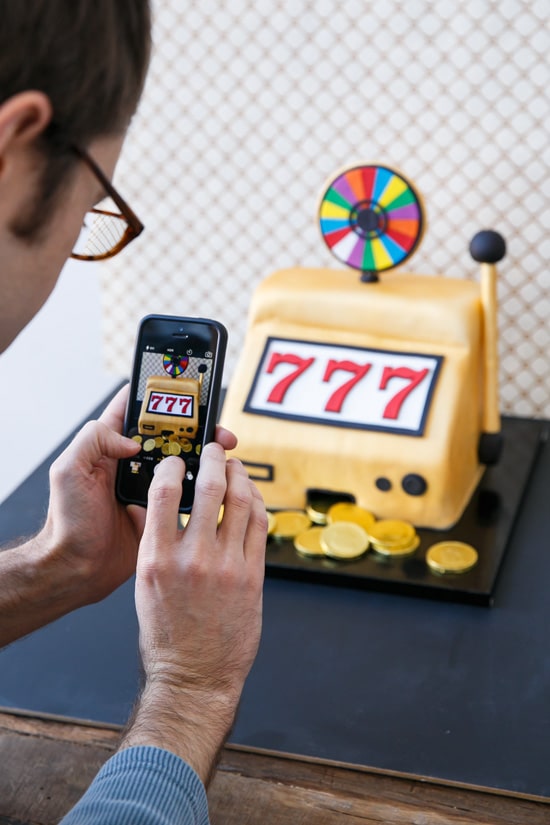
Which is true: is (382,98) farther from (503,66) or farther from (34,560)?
(34,560)

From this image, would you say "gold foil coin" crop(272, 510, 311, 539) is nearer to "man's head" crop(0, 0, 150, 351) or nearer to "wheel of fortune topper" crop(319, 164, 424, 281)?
"wheel of fortune topper" crop(319, 164, 424, 281)

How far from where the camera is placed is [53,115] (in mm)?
591

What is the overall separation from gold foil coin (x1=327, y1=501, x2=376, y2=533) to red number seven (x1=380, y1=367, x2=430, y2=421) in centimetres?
12

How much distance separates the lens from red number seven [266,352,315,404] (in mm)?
1304

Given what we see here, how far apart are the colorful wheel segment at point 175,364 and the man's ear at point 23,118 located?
43 centimetres

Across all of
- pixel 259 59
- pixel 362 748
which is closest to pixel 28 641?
pixel 362 748

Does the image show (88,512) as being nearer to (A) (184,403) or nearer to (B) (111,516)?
(B) (111,516)

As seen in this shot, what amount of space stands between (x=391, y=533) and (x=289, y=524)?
13 centimetres

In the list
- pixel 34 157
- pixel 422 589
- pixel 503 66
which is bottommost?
pixel 422 589

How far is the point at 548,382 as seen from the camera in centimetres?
156

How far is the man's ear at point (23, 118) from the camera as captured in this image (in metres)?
0.56

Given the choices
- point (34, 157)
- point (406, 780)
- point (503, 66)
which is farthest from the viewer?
point (503, 66)

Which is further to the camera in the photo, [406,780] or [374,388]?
[374,388]

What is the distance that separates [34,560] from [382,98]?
2.93 feet
